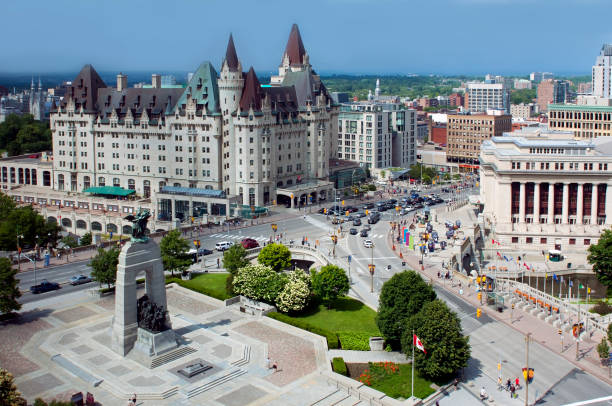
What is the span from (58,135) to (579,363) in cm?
13523

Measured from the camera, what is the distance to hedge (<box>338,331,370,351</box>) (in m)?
74.4

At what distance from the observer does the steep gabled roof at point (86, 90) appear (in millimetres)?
168000

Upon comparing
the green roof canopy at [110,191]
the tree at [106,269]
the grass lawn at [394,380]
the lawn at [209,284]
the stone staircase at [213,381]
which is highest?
the green roof canopy at [110,191]

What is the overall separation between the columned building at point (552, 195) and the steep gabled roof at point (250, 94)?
4917 centimetres

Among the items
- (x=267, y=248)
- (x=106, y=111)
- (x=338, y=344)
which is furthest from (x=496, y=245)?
(x=106, y=111)

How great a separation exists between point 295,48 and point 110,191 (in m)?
57.8

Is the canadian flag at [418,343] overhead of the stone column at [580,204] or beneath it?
beneath

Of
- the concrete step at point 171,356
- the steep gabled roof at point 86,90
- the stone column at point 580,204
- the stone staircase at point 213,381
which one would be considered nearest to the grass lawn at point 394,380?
the stone staircase at point 213,381

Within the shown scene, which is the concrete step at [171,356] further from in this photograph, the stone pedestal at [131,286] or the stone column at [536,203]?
the stone column at [536,203]

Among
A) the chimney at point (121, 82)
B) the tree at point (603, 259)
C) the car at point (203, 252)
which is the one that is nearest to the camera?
the tree at point (603, 259)

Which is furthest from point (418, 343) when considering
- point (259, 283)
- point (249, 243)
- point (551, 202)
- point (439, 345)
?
point (551, 202)

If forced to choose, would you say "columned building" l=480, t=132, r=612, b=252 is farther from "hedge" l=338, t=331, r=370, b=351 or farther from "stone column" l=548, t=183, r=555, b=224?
"hedge" l=338, t=331, r=370, b=351

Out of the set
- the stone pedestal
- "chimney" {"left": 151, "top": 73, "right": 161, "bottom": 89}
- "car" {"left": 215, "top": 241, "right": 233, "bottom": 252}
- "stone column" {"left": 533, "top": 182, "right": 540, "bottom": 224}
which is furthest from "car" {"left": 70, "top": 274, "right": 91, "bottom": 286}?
"chimney" {"left": 151, "top": 73, "right": 161, "bottom": 89}

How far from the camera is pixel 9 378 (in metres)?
56.6
